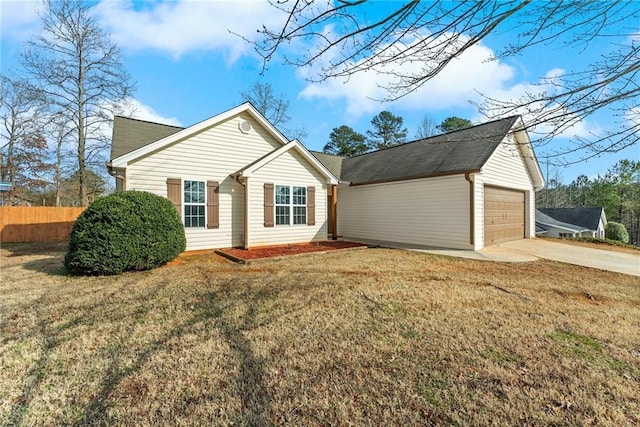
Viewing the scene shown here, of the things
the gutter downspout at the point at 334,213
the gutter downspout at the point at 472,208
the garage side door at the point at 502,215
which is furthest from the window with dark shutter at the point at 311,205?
the garage side door at the point at 502,215

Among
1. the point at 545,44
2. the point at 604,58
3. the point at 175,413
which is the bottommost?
the point at 175,413

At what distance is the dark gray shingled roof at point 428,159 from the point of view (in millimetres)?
9579

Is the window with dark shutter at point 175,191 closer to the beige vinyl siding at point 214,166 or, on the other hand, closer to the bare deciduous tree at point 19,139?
the beige vinyl siding at point 214,166

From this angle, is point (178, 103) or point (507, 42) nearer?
point (507, 42)

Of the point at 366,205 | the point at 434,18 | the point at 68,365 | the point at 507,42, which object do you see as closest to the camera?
the point at 68,365

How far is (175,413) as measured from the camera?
2.02 m

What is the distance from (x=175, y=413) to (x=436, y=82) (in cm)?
442

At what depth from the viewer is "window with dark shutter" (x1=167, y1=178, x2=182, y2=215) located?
28.1ft

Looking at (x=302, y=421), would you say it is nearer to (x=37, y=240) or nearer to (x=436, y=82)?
(x=436, y=82)

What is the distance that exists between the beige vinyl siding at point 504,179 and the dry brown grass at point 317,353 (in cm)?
444

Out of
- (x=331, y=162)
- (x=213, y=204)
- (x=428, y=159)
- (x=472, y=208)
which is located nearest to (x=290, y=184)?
(x=213, y=204)

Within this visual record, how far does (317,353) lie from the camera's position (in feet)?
9.27

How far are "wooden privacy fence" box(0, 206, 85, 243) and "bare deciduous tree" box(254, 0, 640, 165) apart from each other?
1493cm

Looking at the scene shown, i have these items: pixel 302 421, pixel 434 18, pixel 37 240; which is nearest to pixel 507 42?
pixel 434 18
